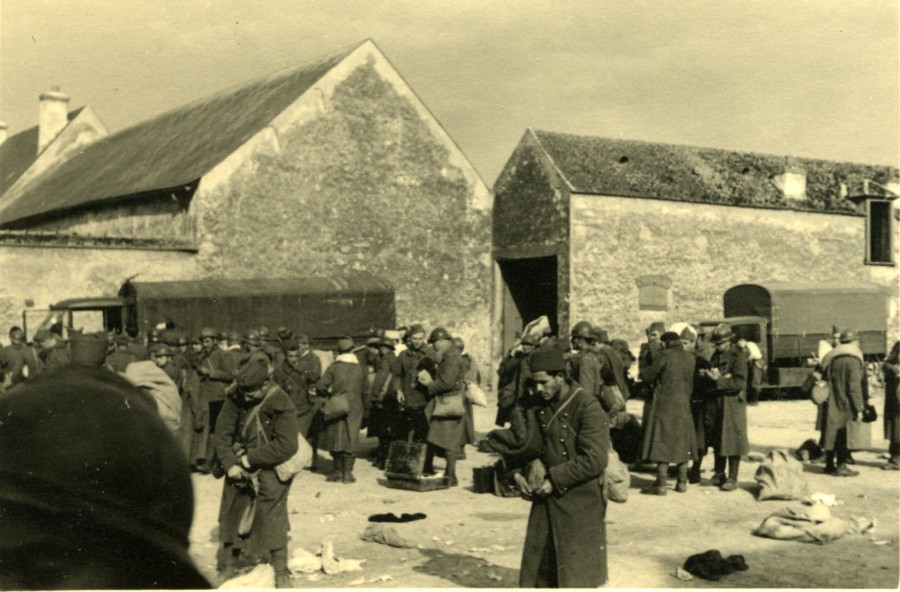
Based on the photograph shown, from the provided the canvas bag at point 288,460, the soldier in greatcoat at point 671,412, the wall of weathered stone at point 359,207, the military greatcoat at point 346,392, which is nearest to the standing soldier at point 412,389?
the military greatcoat at point 346,392

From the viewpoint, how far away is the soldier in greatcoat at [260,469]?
6.88 metres

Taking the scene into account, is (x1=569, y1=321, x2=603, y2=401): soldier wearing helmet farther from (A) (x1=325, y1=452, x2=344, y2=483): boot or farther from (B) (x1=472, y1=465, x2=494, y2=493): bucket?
(A) (x1=325, y1=452, x2=344, y2=483): boot

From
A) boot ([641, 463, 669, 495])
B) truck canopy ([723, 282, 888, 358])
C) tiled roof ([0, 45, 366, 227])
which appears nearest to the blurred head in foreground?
boot ([641, 463, 669, 495])

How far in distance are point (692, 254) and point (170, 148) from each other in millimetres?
15801

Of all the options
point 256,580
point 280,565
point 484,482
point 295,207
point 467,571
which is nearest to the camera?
point 256,580

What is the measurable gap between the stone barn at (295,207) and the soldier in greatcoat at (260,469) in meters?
14.1

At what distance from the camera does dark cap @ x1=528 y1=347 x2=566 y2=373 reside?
5.93m

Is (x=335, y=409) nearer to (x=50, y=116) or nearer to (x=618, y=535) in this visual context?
(x=618, y=535)

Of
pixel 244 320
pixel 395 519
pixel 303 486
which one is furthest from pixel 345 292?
pixel 395 519

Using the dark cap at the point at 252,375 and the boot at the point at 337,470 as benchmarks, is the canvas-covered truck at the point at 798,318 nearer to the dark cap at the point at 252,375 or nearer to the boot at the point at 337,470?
the boot at the point at 337,470

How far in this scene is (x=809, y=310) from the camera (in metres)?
25.3

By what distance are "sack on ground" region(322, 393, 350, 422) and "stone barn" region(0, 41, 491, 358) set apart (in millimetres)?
9148

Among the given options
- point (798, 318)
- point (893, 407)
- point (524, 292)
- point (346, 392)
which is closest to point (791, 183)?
point (798, 318)

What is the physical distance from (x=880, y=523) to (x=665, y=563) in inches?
124
